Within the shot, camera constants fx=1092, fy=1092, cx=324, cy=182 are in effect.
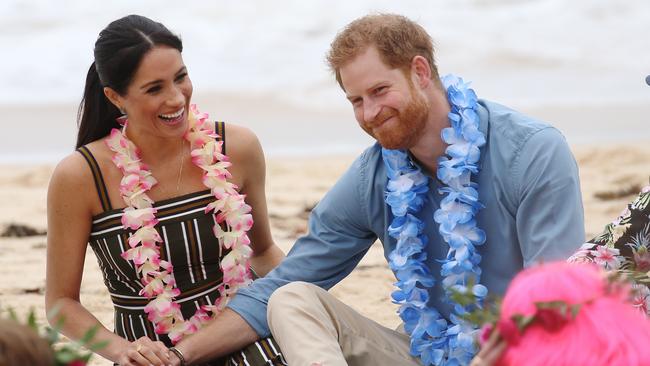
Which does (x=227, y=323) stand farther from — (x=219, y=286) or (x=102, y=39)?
(x=102, y=39)

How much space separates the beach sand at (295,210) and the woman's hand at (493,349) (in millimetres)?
3275

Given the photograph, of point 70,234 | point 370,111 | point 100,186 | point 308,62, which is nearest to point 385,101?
point 370,111

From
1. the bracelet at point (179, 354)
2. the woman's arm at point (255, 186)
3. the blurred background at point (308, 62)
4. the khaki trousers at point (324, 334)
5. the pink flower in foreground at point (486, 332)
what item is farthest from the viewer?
the blurred background at point (308, 62)

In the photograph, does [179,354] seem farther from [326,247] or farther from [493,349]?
[493,349]

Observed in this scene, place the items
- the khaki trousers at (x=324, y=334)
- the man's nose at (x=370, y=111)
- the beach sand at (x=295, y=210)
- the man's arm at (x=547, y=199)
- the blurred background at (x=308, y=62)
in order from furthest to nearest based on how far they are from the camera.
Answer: the blurred background at (x=308, y=62)
the beach sand at (x=295, y=210)
the man's nose at (x=370, y=111)
the khaki trousers at (x=324, y=334)
the man's arm at (x=547, y=199)

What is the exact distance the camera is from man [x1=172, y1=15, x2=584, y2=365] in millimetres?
3557

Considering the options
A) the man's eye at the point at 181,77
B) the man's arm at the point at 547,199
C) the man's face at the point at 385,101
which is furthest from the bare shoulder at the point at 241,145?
the man's arm at the point at 547,199

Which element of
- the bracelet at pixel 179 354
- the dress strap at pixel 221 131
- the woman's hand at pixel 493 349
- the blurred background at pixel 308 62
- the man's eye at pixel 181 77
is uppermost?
the man's eye at pixel 181 77

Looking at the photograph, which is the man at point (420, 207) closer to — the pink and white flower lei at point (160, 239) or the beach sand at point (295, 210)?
the pink and white flower lei at point (160, 239)

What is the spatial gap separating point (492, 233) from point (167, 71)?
1.32m

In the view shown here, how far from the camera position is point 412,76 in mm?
3775

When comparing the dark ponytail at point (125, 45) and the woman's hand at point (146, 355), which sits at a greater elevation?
the dark ponytail at point (125, 45)

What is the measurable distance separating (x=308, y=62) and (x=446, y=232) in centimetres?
1434

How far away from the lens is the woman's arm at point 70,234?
4008mm
